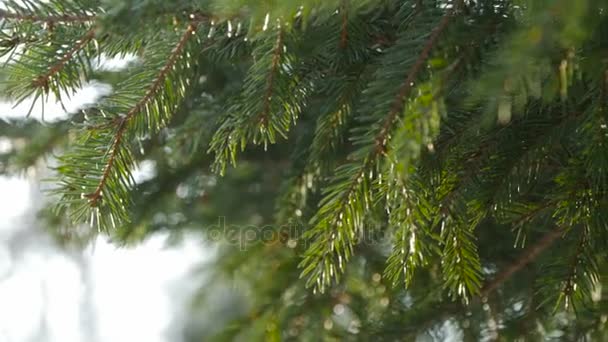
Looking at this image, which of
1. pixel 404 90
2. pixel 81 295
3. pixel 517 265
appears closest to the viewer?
pixel 404 90

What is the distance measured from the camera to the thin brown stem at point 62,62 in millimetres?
477

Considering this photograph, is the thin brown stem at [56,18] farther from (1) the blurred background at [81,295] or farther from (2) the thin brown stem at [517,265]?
(1) the blurred background at [81,295]

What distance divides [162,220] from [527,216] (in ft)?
1.90

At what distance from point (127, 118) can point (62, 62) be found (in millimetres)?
58

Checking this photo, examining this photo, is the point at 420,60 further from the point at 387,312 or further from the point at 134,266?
the point at 134,266

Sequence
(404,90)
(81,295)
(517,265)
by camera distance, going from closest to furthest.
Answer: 1. (404,90)
2. (517,265)
3. (81,295)

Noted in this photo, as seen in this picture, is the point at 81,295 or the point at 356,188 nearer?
the point at 356,188

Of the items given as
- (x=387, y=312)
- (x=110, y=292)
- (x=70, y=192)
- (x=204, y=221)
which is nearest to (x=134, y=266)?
(x=110, y=292)

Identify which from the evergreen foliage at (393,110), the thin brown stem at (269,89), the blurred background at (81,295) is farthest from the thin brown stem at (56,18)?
the blurred background at (81,295)

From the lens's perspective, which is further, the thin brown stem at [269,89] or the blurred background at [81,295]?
the blurred background at [81,295]

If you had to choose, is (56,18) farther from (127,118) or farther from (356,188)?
(356,188)

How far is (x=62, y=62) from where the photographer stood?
19.1 inches

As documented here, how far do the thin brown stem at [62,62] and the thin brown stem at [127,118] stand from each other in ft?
0.18

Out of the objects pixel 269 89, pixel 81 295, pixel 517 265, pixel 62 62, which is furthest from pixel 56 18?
pixel 81 295
